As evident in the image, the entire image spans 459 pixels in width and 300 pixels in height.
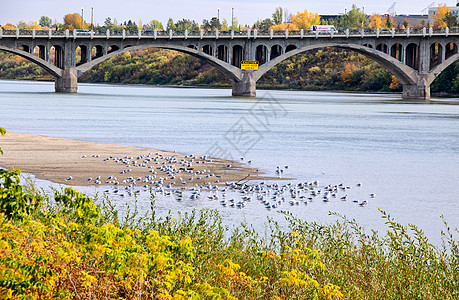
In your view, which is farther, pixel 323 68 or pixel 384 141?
pixel 323 68

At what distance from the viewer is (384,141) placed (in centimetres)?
3412

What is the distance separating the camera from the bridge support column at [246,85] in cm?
8850

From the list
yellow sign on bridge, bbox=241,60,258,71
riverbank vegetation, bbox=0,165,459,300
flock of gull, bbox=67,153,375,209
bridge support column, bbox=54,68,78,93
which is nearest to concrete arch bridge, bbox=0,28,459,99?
bridge support column, bbox=54,68,78,93

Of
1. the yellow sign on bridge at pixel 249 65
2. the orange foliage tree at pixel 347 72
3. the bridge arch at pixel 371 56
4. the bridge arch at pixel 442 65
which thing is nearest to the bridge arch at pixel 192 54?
the yellow sign on bridge at pixel 249 65

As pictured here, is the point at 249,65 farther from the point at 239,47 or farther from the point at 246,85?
the point at 239,47

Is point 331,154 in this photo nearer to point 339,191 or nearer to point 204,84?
point 339,191

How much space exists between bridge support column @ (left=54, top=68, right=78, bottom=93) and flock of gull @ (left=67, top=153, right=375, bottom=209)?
66.2 meters

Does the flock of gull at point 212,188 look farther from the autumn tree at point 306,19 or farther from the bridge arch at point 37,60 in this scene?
the autumn tree at point 306,19

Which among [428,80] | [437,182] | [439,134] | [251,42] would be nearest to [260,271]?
[437,182]

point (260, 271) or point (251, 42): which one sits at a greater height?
point (251, 42)

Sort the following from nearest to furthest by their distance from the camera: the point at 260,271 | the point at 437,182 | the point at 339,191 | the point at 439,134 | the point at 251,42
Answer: the point at 260,271 → the point at 339,191 → the point at 437,182 → the point at 439,134 → the point at 251,42

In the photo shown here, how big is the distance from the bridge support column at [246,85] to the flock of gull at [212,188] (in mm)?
68056

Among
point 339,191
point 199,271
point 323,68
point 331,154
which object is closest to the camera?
point 199,271

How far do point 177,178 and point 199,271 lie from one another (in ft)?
37.7
